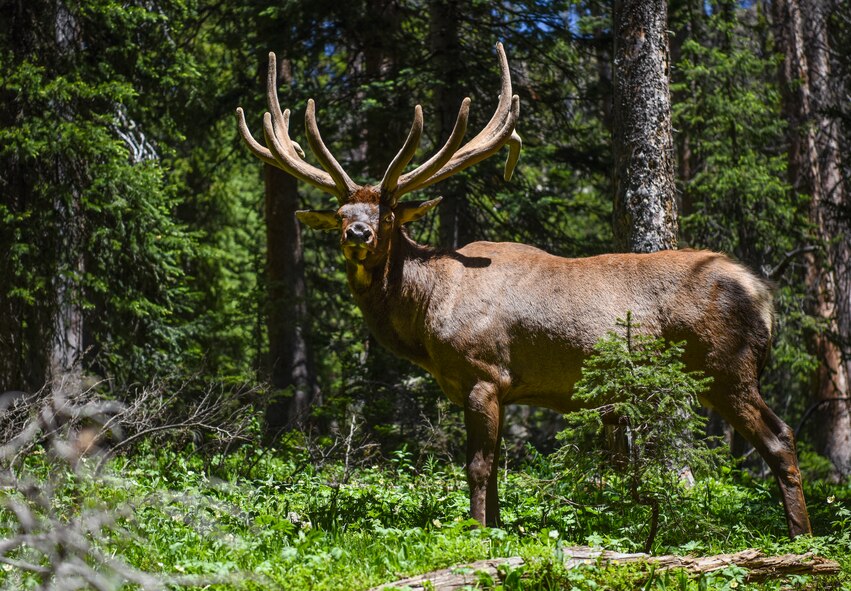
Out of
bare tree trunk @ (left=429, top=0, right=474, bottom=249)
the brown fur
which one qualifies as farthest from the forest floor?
bare tree trunk @ (left=429, top=0, right=474, bottom=249)

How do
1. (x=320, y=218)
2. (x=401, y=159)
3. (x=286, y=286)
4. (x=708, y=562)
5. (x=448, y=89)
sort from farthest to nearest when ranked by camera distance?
(x=286, y=286), (x=448, y=89), (x=320, y=218), (x=401, y=159), (x=708, y=562)

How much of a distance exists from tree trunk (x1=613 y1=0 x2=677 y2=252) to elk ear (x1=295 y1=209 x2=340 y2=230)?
2880 mm

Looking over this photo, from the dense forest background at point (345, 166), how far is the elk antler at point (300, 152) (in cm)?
232

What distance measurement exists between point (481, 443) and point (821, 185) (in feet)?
40.8

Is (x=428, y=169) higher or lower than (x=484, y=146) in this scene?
lower

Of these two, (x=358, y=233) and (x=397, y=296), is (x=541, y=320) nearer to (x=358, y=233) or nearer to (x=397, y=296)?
(x=397, y=296)

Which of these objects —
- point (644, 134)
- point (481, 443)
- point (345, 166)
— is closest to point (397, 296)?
point (481, 443)

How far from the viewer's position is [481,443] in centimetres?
718

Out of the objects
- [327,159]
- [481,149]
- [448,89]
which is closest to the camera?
[327,159]

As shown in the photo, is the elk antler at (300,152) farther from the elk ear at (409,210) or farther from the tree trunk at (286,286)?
the tree trunk at (286,286)

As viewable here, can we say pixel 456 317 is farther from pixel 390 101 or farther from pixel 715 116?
pixel 715 116

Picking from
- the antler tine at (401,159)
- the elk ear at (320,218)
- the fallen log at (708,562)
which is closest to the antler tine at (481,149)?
the antler tine at (401,159)

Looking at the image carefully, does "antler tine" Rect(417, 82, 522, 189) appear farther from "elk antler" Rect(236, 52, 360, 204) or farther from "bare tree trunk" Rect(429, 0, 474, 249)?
"bare tree trunk" Rect(429, 0, 474, 249)

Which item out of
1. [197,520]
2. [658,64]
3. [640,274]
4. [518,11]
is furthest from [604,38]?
[197,520]
